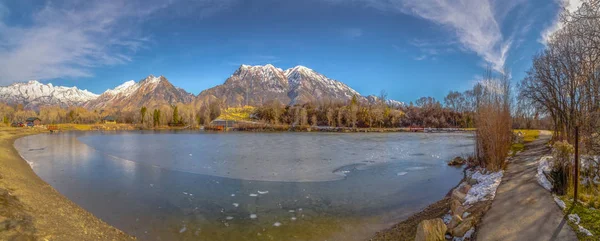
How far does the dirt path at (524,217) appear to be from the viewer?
5.94 metres

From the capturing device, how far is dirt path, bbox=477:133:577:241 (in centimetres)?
594

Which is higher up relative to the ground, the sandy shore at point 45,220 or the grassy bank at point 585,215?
the grassy bank at point 585,215

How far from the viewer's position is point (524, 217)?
681 centimetres

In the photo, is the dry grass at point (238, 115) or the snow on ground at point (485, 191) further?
the dry grass at point (238, 115)

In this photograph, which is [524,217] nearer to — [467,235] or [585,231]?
[585,231]

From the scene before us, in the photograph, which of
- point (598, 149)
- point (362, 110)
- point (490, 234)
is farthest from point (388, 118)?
point (490, 234)

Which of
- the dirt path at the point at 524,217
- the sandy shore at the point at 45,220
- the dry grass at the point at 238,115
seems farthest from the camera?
the dry grass at the point at 238,115

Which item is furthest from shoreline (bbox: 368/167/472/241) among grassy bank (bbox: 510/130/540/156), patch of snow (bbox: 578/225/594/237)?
grassy bank (bbox: 510/130/540/156)

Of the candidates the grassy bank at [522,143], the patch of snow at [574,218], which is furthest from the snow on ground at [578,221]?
the grassy bank at [522,143]

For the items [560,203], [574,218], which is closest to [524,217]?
[574,218]

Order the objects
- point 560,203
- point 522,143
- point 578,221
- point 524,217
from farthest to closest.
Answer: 1. point 522,143
2. point 560,203
3. point 524,217
4. point 578,221

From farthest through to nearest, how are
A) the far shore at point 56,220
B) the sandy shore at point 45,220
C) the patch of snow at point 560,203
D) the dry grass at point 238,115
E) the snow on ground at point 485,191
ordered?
the dry grass at point 238,115
the snow on ground at point 485,191
the patch of snow at point 560,203
the far shore at point 56,220
the sandy shore at point 45,220

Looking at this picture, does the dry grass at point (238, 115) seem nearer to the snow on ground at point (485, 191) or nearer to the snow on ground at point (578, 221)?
the snow on ground at point (485, 191)

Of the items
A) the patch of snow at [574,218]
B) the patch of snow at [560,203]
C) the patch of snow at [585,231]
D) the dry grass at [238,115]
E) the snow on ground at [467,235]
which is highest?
the dry grass at [238,115]
